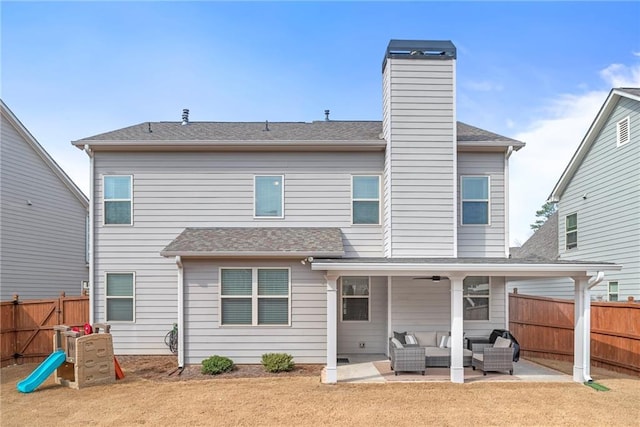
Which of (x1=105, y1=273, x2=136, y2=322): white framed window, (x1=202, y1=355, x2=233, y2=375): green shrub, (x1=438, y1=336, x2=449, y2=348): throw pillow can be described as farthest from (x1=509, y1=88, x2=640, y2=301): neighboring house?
(x1=105, y1=273, x2=136, y2=322): white framed window

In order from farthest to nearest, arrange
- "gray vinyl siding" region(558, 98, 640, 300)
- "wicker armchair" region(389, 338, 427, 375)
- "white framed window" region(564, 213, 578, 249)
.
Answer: "white framed window" region(564, 213, 578, 249) → "gray vinyl siding" region(558, 98, 640, 300) → "wicker armchair" region(389, 338, 427, 375)

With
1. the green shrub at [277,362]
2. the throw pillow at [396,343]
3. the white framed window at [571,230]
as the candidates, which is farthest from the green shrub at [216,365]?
the white framed window at [571,230]

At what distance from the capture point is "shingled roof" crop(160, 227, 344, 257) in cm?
967

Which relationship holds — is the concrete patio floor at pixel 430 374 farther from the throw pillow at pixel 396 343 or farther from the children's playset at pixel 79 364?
the children's playset at pixel 79 364

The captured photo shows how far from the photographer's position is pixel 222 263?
1012cm

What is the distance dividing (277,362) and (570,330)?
7.66m

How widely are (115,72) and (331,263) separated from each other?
960cm

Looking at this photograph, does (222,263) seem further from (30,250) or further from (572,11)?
(572,11)

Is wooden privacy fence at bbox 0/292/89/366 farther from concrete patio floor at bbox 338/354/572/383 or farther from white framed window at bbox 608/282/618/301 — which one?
white framed window at bbox 608/282/618/301

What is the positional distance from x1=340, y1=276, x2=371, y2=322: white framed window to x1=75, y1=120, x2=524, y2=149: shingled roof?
378 centimetres

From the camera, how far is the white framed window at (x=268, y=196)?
11328 millimetres

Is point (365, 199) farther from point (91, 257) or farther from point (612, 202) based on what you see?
point (612, 202)

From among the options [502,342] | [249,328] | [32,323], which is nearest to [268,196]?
[249,328]

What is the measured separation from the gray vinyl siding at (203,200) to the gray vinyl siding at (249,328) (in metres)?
1.42
